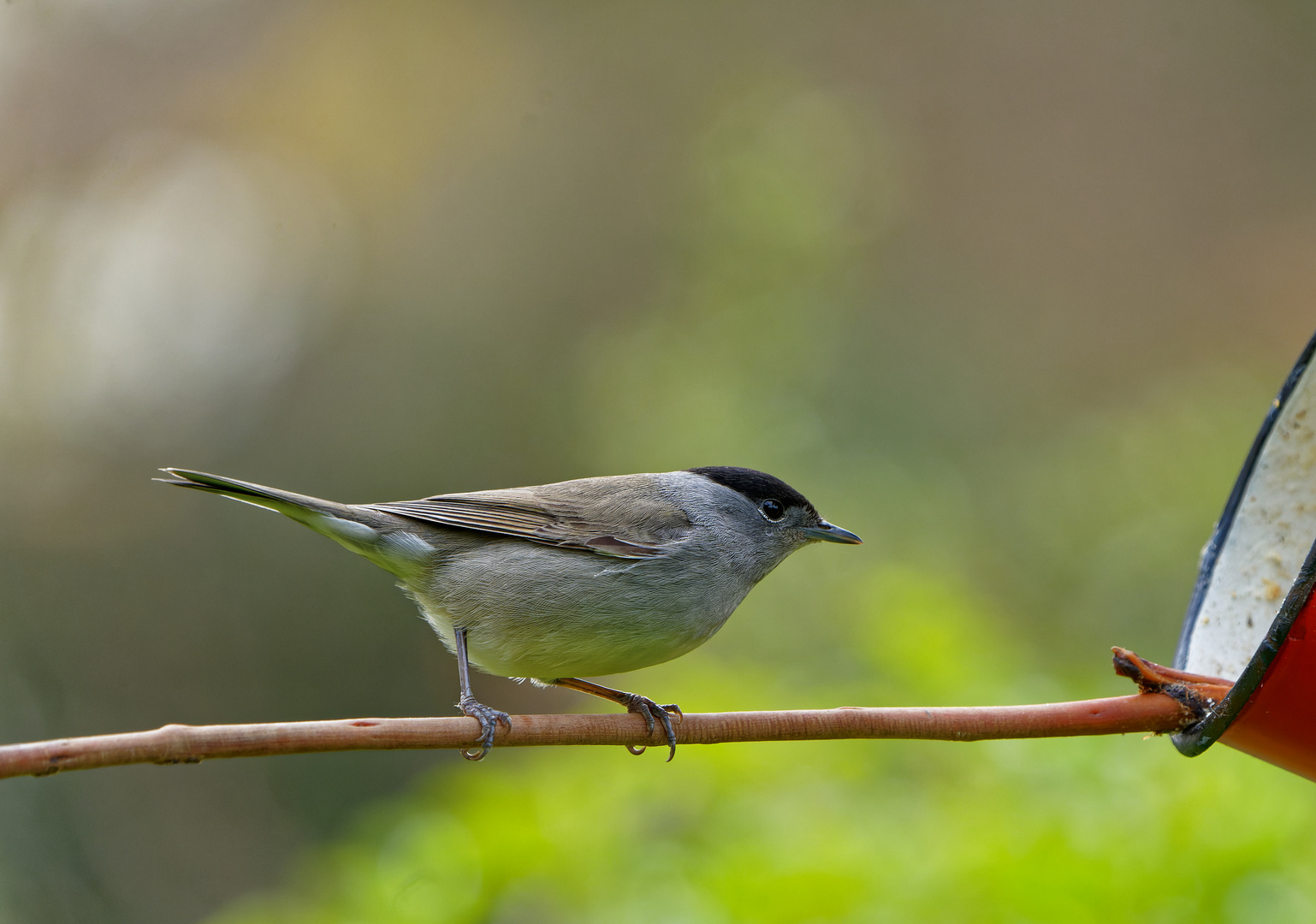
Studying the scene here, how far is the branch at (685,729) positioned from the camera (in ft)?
5.58

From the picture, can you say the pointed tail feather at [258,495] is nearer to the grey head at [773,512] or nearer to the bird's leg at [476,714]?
Answer: the bird's leg at [476,714]

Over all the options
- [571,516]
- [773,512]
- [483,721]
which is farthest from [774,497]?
[483,721]

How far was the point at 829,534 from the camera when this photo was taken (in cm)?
350

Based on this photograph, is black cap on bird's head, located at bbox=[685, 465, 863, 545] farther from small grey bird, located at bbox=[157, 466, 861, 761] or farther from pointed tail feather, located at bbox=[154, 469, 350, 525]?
pointed tail feather, located at bbox=[154, 469, 350, 525]

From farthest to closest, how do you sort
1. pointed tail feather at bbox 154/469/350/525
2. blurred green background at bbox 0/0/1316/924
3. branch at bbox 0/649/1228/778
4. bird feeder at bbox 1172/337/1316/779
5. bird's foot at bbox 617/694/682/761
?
blurred green background at bbox 0/0/1316/924 < bird feeder at bbox 1172/337/1316/779 < pointed tail feather at bbox 154/469/350/525 < bird's foot at bbox 617/694/682/761 < branch at bbox 0/649/1228/778

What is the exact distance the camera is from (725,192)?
6297 millimetres

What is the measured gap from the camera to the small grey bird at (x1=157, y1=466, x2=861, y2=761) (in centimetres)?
285

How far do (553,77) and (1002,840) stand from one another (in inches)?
257

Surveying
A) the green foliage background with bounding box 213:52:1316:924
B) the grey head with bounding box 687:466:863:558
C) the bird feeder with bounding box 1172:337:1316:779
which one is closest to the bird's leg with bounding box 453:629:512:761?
the green foliage background with bounding box 213:52:1316:924

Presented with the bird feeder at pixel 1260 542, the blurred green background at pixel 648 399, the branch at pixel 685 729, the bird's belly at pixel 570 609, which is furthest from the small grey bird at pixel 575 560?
the bird feeder at pixel 1260 542

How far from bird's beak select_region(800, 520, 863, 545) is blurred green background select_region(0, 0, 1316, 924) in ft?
1.06

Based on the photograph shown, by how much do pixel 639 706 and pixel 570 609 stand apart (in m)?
0.36

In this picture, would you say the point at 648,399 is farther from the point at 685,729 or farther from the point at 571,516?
the point at 685,729

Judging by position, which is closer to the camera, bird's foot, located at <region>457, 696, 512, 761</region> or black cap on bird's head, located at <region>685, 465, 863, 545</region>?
bird's foot, located at <region>457, 696, 512, 761</region>
